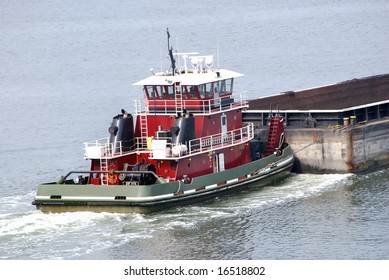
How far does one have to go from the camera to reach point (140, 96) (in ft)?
188

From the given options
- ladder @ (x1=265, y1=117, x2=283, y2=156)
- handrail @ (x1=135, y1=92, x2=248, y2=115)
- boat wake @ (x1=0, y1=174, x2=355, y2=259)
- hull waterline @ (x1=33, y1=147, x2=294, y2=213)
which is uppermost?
handrail @ (x1=135, y1=92, x2=248, y2=115)

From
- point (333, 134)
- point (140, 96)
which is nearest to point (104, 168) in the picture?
point (333, 134)

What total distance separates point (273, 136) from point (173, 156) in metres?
5.62

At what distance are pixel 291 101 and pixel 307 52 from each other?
27250 mm

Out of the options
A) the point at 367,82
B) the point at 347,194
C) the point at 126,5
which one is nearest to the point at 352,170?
the point at 347,194

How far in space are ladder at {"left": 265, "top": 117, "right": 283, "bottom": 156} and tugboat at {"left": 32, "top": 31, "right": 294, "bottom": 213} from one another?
1.58 feet

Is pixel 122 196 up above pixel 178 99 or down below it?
below

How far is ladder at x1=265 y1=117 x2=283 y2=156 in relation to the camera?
41.3m

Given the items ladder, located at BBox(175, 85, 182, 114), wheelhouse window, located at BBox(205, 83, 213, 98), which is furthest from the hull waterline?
wheelhouse window, located at BBox(205, 83, 213, 98)

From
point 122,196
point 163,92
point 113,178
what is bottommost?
point 122,196

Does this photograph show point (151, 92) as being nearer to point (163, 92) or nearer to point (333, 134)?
point (163, 92)

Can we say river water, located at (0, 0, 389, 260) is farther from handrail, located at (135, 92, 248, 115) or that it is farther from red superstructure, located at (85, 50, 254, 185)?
handrail, located at (135, 92, 248, 115)

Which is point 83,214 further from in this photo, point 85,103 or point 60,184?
point 85,103

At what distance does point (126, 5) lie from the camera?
110m
